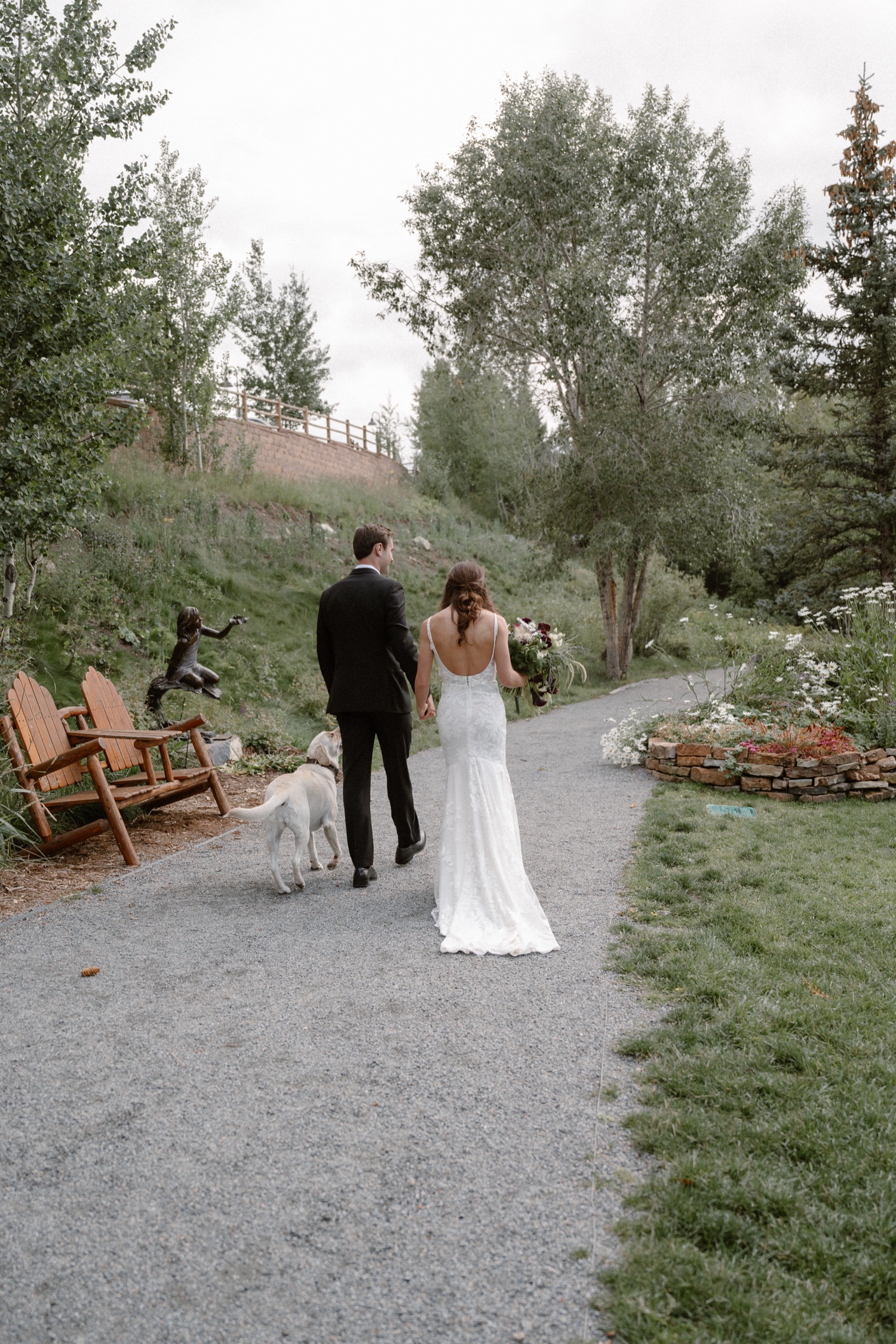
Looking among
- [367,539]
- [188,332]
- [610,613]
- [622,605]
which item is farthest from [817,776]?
[188,332]

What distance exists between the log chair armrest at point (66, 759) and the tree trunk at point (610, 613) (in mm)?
13238

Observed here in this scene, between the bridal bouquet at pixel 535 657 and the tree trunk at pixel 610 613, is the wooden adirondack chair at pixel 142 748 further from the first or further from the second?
the tree trunk at pixel 610 613

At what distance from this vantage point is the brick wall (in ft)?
73.0

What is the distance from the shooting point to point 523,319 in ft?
56.7

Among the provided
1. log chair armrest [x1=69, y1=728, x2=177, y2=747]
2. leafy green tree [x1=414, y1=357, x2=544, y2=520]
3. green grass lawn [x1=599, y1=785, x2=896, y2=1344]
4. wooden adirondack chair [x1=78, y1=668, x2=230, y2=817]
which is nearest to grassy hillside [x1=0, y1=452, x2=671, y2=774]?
wooden adirondack chair [x1=78, y1=668, x2=230, y2=817]

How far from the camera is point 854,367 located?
21.6 m

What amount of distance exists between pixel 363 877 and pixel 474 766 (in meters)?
1.14

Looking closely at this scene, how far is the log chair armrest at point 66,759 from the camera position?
20.1ft

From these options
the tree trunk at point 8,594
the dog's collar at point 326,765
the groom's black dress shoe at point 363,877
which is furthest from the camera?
the tree trunk at point 8,594

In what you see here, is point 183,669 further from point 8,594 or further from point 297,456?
point 297,456

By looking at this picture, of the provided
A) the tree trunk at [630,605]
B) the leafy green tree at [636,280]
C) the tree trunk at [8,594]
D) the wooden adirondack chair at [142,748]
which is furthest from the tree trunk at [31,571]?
the tree trunk at [630,605]

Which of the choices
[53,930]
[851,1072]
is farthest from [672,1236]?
[53,930]

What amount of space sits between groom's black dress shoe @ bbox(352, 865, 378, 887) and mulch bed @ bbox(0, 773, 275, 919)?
1.74m

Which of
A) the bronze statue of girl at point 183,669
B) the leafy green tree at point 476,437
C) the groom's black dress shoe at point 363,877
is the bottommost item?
the groom's black dress shoe at point 363,877
